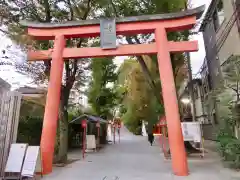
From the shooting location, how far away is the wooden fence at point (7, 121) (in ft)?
24.8

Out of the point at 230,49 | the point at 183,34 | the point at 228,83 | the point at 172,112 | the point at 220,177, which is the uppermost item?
the point at 183,34

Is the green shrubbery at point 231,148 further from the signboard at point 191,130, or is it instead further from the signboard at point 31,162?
the signboard at point 31,162

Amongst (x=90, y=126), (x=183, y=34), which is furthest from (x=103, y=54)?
(x=90, y=126)

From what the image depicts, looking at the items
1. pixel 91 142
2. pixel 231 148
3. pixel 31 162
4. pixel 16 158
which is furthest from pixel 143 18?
pixel 91 142

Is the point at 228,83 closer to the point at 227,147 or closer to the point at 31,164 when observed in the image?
the point at 227,147

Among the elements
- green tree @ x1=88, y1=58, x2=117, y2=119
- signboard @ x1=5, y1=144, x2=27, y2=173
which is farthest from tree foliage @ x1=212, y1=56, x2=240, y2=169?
green tree @ x1=88, y1=58, x2=117, y2=119

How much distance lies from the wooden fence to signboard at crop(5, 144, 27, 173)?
0.24 meters

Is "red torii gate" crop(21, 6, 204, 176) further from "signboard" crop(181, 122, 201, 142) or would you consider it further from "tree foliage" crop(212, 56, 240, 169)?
"signboard" crop(181, 122, 201, 142)

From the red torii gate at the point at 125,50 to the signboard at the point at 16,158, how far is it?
121 centimetres

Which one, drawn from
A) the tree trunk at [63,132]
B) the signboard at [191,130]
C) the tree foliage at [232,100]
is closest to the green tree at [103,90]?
the tree trunk at [63,132]

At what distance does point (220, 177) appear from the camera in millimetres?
7543

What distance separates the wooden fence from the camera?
24.8ft

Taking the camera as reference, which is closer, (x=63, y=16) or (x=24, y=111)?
(x=63, y=16)

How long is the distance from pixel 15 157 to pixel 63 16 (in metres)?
8.61
